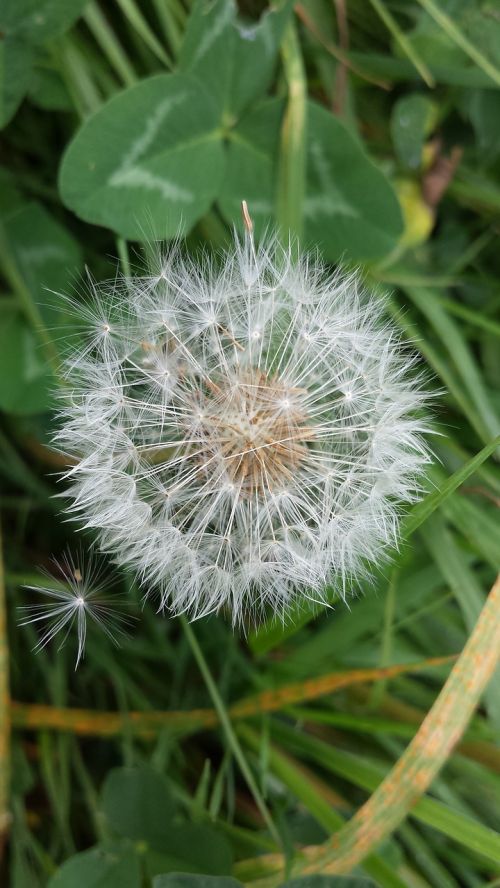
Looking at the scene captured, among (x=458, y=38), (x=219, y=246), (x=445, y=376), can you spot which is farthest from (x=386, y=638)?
(x=458, y=38)

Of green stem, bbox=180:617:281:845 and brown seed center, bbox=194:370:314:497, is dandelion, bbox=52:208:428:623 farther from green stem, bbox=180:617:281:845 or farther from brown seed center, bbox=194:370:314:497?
green stem, bbox=180:617:281:845

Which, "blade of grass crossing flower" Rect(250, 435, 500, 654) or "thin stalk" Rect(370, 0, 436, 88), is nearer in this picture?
"blade of grass crossing flower" Rect(250, 435, 500, 654)

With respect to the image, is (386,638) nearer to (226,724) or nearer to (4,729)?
(226,724)

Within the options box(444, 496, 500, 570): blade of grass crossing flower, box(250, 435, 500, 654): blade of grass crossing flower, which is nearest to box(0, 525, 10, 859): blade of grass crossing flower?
box(250, 435, 500, 654): blade of grass crossing flower

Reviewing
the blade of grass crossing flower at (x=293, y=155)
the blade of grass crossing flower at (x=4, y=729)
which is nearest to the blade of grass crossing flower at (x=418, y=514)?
the blade of grass crossing flower at (x=4, y=729)

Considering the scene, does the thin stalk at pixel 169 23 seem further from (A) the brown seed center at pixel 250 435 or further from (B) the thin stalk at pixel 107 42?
(A) the brown seed center at pixel 250 435

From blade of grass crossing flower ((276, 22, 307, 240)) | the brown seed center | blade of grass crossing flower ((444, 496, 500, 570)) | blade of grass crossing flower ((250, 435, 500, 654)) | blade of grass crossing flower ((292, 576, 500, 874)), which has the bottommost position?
blade of grass crossing flower ((292, 576, 500, 874))
